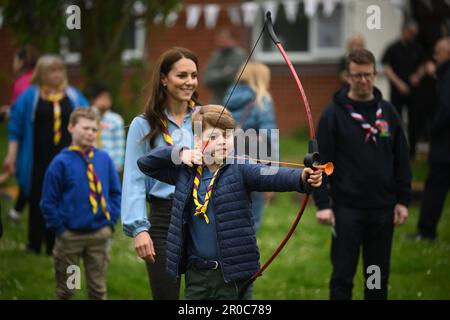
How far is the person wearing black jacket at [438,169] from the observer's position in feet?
27.0

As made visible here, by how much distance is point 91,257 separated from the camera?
19.7 ft

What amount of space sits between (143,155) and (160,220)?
0.45 m

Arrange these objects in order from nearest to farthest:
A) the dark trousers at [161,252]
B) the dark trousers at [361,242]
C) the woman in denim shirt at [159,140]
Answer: the woman in denim shirt at [159,140], the dark trousers at [161,252], the dark trousers at [361,242]

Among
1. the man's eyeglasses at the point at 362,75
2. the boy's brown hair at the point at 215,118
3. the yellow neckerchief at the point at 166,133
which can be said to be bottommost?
the yellow neckerchief at the point at 166,133

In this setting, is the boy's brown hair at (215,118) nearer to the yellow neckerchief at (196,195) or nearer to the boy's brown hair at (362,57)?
the yellow neckerchief at (196,195)

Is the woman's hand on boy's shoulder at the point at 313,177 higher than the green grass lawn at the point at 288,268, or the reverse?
the woman's hand on boy's shoulder at the point at 313,177

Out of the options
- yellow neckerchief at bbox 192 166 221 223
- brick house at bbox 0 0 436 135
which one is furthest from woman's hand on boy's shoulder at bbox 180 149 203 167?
brick house at bbox 0 0 436 135

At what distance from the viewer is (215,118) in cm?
443

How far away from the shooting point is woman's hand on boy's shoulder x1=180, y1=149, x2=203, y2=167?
4.25m

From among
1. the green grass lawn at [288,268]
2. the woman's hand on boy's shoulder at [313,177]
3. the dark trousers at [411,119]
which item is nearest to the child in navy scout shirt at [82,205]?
the green grass lawn at [288,268]

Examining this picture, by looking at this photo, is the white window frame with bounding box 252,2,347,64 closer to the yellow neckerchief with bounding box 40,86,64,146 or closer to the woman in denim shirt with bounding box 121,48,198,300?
the yellow neckerchief with bounding box 40,86,64,146

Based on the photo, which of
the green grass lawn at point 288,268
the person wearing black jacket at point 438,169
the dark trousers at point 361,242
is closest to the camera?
the dark trousers at point 361,242

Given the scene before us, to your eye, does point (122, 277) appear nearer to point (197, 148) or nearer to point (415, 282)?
point (415, 282)

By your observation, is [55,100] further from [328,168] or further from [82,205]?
[328,168]
